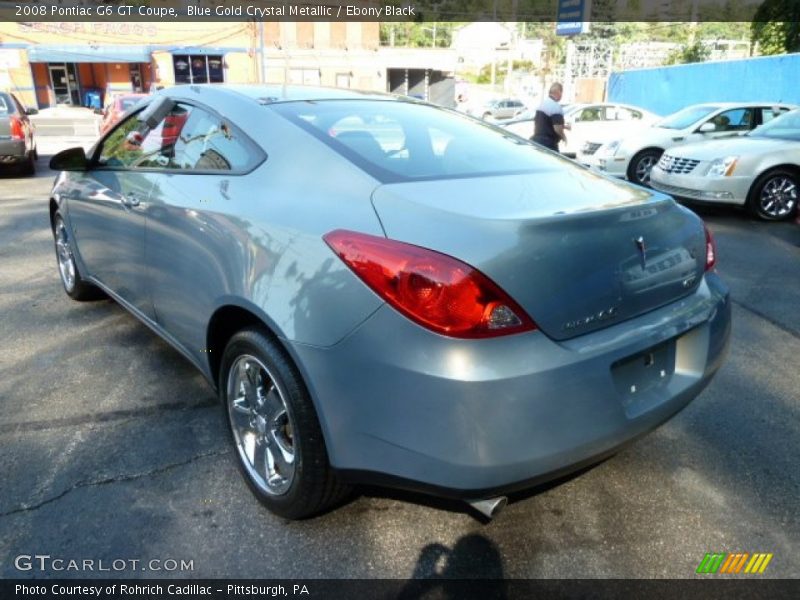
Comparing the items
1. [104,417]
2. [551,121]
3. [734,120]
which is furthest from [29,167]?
[734,120]

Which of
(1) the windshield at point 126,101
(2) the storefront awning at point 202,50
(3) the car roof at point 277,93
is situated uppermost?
(2) the storefront awning at point 202,50

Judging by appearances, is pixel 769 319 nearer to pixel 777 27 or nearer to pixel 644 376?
pixel 644 376

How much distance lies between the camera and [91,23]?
3784cm

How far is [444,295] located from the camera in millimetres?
1816

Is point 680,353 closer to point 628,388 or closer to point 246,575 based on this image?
point 628,388

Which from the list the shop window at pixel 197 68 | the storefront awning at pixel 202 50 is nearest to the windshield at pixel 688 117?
the shop window at pixel 197 68

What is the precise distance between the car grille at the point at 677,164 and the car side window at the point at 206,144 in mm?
7358

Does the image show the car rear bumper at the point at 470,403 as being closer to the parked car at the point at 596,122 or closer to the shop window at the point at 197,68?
the parked car at the point at 596,122

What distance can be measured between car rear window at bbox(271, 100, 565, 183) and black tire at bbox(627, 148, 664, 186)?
860 cm

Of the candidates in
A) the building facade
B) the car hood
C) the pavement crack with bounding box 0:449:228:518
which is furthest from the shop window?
the pavement crack with bounding box 0:449:228:518

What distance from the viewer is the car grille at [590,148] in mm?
13070

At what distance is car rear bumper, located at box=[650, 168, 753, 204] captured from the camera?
816 centimetres

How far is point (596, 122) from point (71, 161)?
1317cm

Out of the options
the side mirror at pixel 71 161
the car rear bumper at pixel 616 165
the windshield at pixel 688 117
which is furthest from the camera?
the windshield at pixel 688 117
